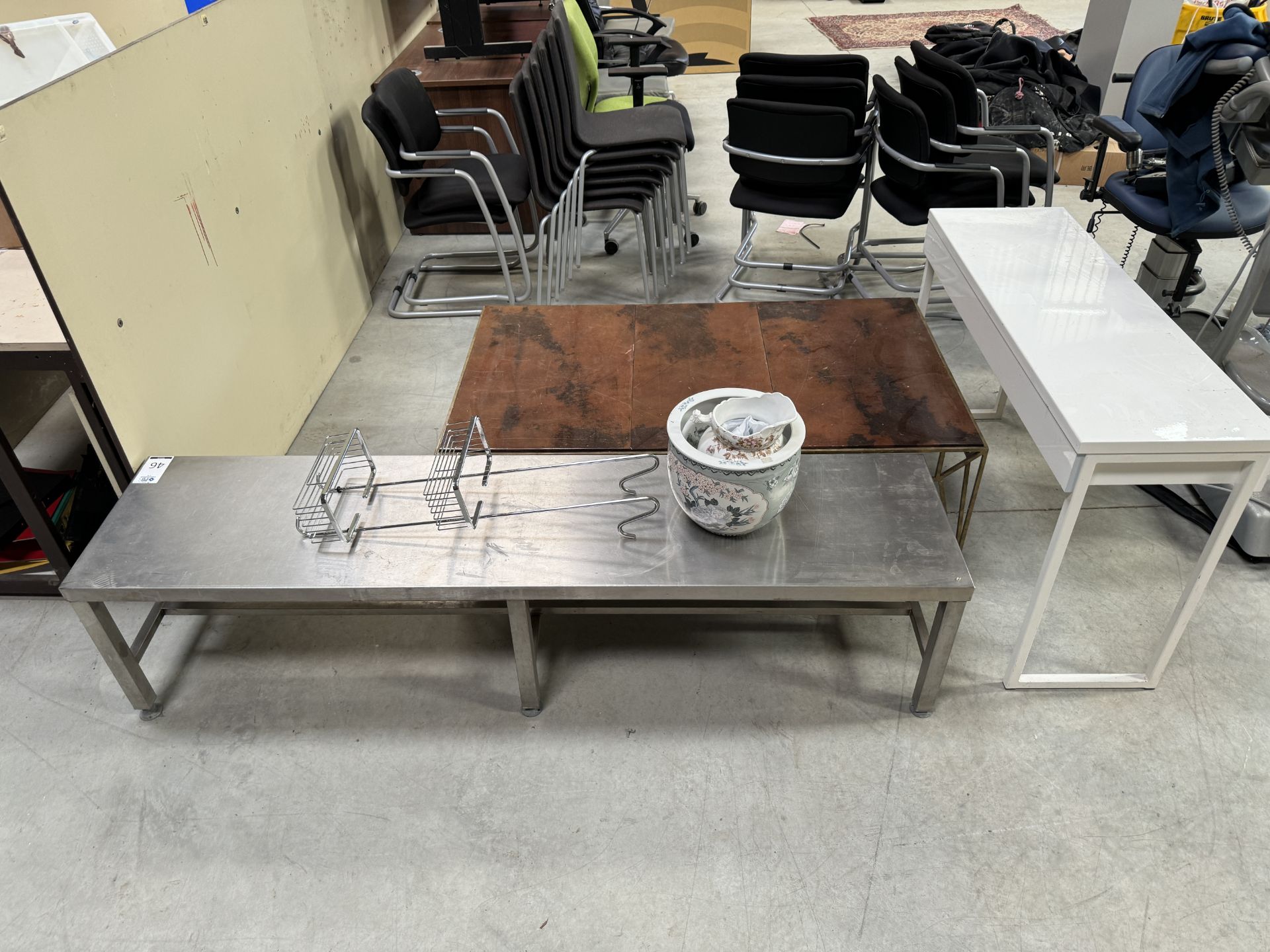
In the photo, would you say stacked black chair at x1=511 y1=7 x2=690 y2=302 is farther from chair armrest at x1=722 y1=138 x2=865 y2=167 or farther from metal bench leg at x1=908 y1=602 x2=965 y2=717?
metal bench leg at x1=908 y1=602 x2=965 y2=717

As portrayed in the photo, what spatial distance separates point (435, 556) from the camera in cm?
187

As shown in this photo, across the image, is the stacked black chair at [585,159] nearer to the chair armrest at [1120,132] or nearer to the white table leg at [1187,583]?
the chair armrest at [1120,132]

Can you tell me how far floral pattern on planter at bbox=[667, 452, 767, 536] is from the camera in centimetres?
175

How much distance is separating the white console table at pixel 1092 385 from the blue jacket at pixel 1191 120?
0.74m

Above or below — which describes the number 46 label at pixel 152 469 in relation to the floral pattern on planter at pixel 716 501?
below

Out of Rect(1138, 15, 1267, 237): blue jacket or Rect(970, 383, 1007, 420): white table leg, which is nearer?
Rect(1138, 15, 1267, 237): blue jacket

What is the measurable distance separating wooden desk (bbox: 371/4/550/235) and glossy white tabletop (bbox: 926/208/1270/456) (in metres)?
2.23

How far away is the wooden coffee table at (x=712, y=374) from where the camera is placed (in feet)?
7.24

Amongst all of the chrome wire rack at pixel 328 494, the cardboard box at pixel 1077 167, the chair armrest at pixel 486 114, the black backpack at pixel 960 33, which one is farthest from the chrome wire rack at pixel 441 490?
the black backpack at pixel 960 33

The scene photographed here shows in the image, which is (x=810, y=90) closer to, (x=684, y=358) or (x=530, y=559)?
(x=684, y=358)

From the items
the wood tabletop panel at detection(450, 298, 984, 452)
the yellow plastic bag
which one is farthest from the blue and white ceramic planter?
the yellow plastic bag

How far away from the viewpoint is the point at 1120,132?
299cm

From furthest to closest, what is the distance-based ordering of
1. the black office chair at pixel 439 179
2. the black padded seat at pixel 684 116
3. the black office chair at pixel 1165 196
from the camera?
the black padded seat at pixel 684 116, the black office chair at pixel 439 179, the black office chair at pixel 1165 196

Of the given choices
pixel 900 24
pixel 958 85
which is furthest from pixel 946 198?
pixel 900 24
